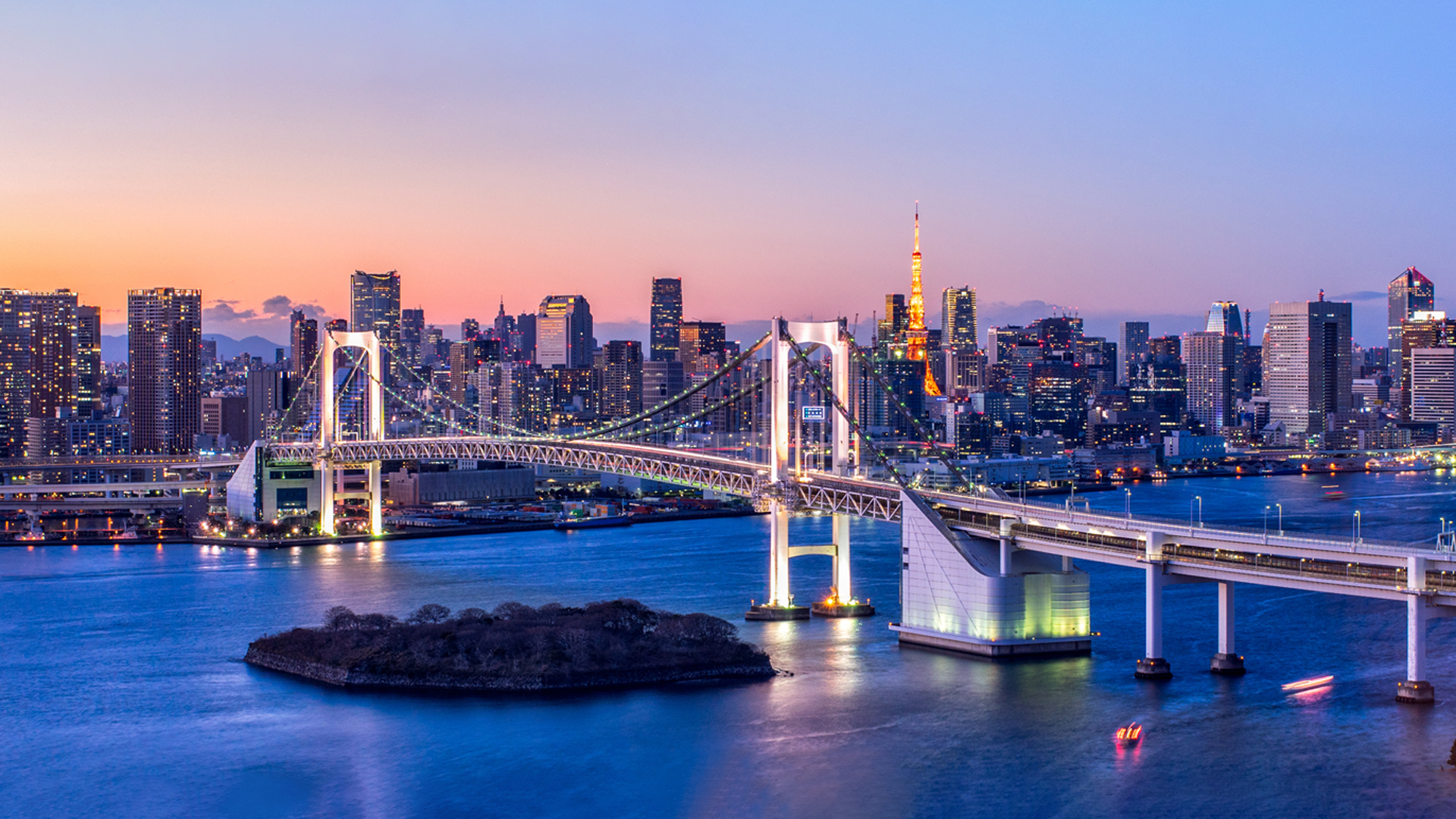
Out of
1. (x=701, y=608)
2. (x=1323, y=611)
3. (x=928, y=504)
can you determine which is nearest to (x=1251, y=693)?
(x=928, y=504)

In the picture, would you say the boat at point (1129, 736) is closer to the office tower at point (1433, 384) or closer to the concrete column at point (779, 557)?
the concrete column at point (779, 557)

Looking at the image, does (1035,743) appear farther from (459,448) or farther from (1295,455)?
(1295,455)

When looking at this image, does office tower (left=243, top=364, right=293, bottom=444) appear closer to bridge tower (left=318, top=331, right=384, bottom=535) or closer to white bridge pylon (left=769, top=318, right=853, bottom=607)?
bridge tower (left=318, top=331, right=384, bottom=535)

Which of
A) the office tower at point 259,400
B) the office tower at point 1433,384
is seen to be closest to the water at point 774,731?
the office tower at point 259,400

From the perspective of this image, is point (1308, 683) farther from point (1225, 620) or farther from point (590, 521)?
point (590, 521)

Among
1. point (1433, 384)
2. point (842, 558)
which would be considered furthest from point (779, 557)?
point (1433, 384)
